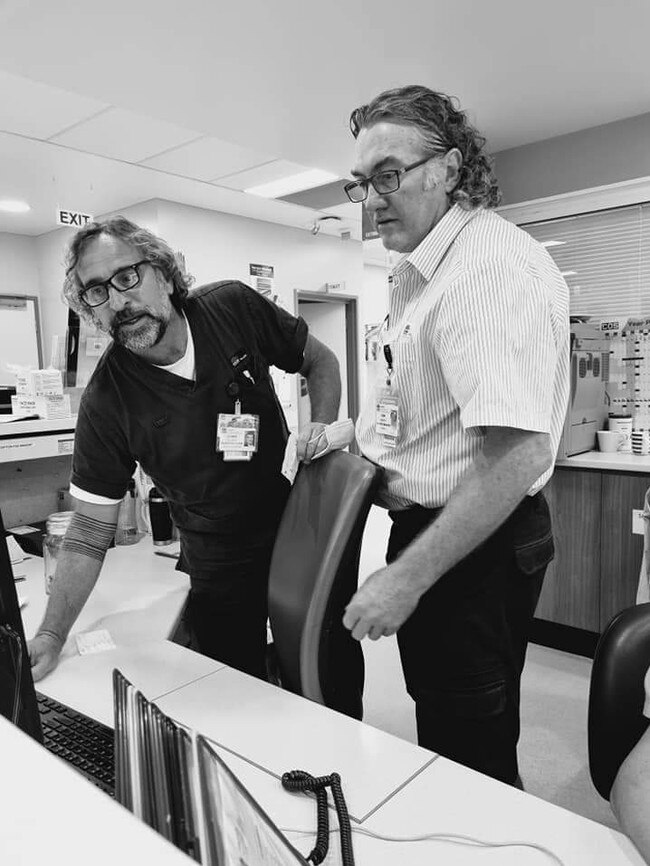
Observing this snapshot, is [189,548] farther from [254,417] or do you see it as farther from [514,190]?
[514,190]

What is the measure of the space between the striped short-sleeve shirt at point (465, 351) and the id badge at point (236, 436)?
35 cm

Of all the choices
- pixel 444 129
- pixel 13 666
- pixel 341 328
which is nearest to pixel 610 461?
pixel 444 129

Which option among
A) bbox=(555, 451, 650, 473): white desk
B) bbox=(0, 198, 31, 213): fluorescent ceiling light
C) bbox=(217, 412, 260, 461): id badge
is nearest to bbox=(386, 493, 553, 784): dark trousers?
bbox=(217, 412, 260, 461): id badge

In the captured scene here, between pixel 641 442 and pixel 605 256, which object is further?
pixel 605 256

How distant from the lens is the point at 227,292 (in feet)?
5.97

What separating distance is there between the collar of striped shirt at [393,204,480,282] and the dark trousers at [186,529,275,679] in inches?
32.7

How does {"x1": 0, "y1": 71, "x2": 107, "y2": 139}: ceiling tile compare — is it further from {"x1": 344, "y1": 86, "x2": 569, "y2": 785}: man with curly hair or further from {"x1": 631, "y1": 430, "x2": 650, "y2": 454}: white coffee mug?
{"x1": 631, "y1": 430, "x2": 650, "y2": 454}: white coffee mug

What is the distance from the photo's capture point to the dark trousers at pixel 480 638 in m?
1.25

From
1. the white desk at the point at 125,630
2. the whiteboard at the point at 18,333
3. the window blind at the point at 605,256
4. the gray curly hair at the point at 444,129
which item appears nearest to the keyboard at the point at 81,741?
the white desk at the point at 125,630

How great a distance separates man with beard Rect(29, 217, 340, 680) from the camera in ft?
5.27

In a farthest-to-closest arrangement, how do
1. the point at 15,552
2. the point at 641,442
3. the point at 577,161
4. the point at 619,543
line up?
the point at 577,161 → the point at 641,442 → the point at 619,543 → the point at 15,552

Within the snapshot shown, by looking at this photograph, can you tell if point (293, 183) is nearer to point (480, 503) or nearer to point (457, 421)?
point (457, 421)

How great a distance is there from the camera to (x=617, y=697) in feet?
3.55

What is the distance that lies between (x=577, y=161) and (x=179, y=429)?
294 centimetres
